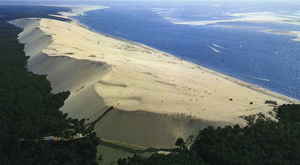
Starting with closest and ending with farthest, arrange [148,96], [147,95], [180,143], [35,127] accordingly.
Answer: [180,143], [35,127], [148,96], [147,95]

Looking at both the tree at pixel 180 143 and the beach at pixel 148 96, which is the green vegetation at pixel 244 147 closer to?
the tree at pixel 180 143

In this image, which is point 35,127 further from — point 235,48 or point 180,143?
A: point 235,48

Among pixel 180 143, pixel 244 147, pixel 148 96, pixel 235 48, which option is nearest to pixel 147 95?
pixel 148 96

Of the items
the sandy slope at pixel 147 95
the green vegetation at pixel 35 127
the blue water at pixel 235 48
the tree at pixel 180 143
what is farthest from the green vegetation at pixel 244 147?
the blue water at pixel 235 48

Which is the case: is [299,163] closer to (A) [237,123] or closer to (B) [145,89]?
(A) [237,123]

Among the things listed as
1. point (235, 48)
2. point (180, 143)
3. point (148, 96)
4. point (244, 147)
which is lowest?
point (180, 143)

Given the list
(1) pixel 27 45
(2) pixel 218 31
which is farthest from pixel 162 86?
(2) pixel 218 31
